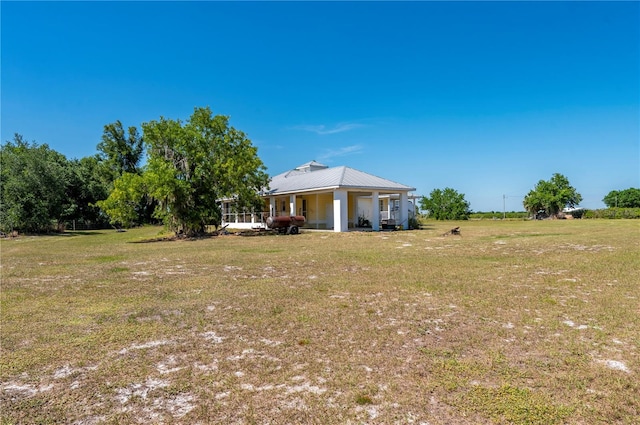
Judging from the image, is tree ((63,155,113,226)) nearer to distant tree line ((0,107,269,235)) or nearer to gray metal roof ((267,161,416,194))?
distant tree line ((0,107,269,235))

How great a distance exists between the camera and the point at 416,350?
402 centimetres

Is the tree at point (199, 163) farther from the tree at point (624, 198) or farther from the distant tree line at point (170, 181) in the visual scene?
the tree at point (624, 198)

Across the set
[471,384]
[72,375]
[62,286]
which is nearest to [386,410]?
[471,384]

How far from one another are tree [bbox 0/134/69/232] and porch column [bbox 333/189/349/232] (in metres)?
21.1

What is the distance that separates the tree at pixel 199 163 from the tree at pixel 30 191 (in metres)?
12.0

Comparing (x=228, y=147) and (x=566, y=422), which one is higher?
(x=228, y=147)

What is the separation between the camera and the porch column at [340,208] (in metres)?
23.2

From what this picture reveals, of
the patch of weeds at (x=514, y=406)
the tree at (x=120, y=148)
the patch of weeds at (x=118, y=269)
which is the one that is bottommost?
the patch of weeds at (x=514, y=406)

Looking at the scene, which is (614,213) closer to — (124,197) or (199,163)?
(199,163)

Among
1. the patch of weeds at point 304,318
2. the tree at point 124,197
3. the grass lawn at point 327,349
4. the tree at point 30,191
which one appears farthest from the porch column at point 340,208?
the tree at point 30,191

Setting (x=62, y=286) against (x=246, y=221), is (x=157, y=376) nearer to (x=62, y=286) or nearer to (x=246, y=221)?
(x=62, y=286)

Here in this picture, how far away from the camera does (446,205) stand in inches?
1882

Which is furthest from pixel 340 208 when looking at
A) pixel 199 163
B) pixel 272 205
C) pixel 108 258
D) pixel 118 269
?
pixel 118 269

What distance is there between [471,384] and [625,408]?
1034mm
